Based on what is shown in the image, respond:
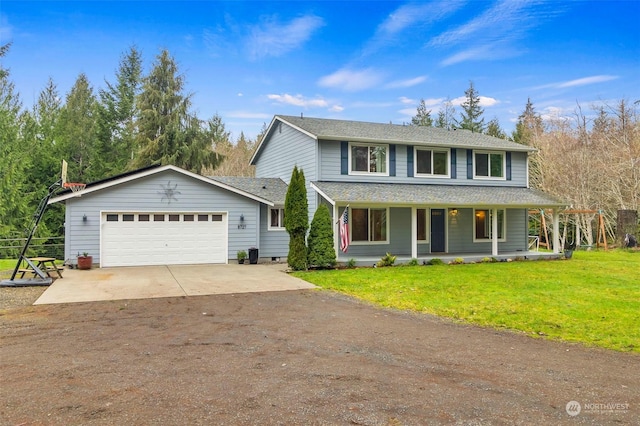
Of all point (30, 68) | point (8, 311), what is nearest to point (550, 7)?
point (8, 311)

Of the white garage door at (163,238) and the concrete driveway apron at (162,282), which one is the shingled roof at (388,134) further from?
the concrete driveway apron at (162,282)

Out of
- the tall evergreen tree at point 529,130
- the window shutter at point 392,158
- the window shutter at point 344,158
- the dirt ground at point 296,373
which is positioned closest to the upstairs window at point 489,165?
the window shutter at point 392,158

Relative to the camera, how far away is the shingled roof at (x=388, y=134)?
16.5m

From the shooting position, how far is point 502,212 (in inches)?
740

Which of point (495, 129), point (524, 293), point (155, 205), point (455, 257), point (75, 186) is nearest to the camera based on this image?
point (524, 293)

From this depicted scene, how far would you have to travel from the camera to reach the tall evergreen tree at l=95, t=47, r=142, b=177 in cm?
2878

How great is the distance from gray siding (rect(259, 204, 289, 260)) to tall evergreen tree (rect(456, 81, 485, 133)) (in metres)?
32.4

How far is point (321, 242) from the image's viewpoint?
14.1 metres

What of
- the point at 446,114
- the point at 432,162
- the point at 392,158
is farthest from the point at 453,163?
the point at 446,114

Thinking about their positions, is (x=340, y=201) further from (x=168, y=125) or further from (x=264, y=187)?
(x=168, y=125)

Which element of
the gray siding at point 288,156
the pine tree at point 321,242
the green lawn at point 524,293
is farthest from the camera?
the gray siding at point 288,156

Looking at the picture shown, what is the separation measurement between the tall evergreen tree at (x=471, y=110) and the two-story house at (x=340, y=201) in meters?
25.1

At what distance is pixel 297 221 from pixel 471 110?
35756mm

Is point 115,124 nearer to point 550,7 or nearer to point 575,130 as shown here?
point 550,7
